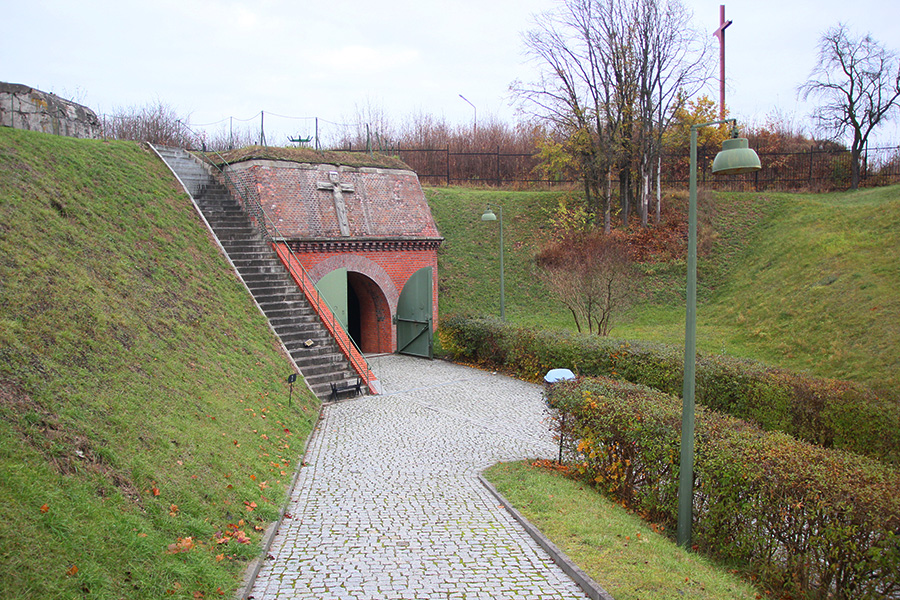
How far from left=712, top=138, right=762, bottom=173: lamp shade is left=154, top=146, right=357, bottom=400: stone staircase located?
9990 millimetres

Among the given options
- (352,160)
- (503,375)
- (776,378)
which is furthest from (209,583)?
(352,160)

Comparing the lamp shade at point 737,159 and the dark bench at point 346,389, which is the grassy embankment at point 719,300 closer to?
the lamp shade at point 737,159

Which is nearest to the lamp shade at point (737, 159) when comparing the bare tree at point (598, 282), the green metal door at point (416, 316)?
the bare tree at point (598, 282)

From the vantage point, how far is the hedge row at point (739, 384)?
8203 mm

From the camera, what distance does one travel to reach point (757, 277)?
22.7 metres

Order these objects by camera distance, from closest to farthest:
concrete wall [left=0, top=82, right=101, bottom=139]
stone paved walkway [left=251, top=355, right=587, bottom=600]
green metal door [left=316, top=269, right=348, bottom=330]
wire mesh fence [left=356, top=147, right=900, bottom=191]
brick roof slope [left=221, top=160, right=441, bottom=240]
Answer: stone paved walkway [left=251, top=355, right=587, bottom=600] < concrete wall [left=0, top=82, right=101, bottom=139] < brick roof slope [left=221, top=160, right=441, bottom=240] < green metal door [left=316, top=269, right=348, bottom=330] < wire mesh fence [left=356, top=147, right=900, bottom=191]

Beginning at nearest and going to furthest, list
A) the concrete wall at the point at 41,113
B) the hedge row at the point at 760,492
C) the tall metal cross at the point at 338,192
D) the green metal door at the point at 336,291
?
the hedge row at the point at 760,492 < the concrete wall at the point at 41,113 < the green metal door at the point at 336,291 < the tall metal cross at the point at 338,192

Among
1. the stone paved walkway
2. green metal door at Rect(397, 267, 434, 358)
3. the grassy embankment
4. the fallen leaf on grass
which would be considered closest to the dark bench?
the stone paved walkway

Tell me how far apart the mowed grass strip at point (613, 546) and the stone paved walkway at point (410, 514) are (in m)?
0.30

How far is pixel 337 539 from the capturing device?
6160mm

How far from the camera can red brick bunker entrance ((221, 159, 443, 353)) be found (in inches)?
709

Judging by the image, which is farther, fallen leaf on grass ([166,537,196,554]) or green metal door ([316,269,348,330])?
green metal door ([316,269,348,330])

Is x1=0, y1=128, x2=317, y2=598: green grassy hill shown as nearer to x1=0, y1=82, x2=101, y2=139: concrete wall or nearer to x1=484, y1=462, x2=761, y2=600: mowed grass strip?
x1=0, y1=82, x2=101, y2=139: concrete wall

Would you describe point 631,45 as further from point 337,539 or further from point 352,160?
point 337,539
